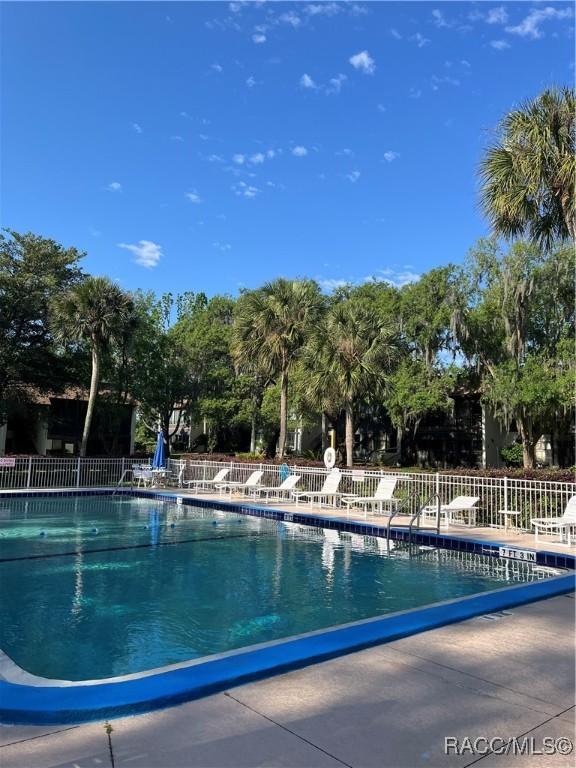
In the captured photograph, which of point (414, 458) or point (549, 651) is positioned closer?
point (549, 651)

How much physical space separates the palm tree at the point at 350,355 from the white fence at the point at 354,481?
4.33 metres

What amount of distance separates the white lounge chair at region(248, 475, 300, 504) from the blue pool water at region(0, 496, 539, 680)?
127 inches

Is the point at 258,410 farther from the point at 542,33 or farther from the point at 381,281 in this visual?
the point at 542,33

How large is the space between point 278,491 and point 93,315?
11839mm

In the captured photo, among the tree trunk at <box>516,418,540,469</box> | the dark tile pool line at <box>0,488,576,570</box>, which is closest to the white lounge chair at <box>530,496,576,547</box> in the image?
the dark tile pool line at <box>0,488,576,570</box>

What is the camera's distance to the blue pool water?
5.27 m

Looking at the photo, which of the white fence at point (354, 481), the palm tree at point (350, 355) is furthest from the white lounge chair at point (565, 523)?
the palm tree at point (350, 355)

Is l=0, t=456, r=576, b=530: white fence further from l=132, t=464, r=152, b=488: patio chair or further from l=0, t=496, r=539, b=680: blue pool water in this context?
l=0, t=496, r=539, b=680: blue pool water

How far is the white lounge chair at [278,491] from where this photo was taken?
53.4 ft

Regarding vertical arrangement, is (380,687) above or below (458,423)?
below

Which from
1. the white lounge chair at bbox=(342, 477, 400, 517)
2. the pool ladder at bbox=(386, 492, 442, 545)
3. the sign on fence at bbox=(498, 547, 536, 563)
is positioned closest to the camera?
the sign on fence at bbox=(498, 547, 536, 563)

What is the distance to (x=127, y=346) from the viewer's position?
83.4 ft

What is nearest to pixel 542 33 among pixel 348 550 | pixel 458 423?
pixel 348 550

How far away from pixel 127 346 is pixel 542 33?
771 inches
